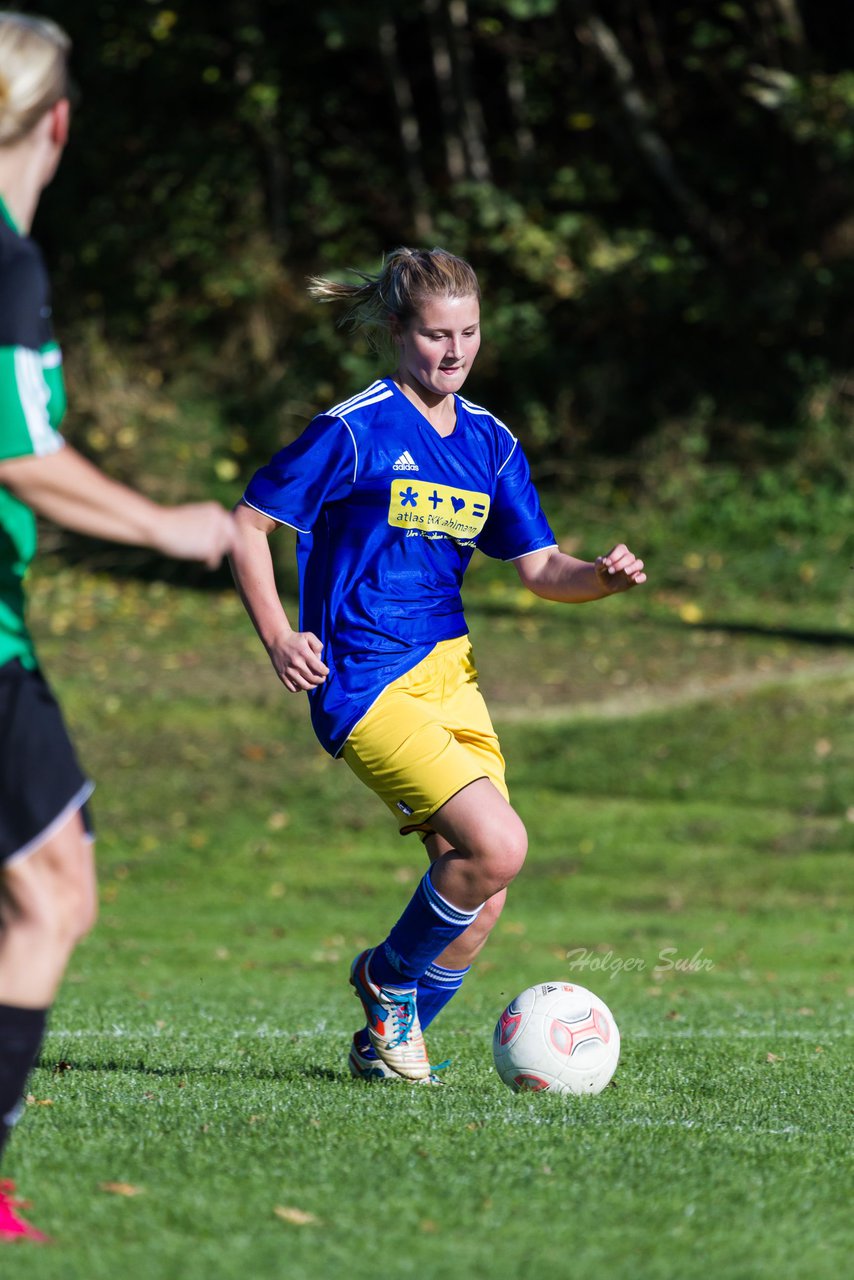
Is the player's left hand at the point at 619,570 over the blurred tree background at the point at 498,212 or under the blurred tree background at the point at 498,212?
over

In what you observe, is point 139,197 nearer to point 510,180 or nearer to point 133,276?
point 133,276

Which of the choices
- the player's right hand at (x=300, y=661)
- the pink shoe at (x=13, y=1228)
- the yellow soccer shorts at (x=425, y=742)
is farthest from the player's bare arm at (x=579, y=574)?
the pink shoe at (x=13, y=1228)

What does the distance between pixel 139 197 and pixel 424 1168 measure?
1969cm

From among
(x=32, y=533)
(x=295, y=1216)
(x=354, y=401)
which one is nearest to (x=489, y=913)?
(x=354, y=401)

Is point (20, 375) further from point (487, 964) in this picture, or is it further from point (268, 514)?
point (487, 964)

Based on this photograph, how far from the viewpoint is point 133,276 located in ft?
69.7

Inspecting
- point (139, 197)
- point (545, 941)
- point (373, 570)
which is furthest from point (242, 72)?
point (373, 570)

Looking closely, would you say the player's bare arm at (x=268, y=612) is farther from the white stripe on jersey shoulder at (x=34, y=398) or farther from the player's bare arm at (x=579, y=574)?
the white stripe on jersey shoulder at (x=34, y=398)

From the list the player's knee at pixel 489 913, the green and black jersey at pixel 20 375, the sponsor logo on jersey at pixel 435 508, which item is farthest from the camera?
the player's knee at pixel 489 913

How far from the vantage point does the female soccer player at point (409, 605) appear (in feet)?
15.0

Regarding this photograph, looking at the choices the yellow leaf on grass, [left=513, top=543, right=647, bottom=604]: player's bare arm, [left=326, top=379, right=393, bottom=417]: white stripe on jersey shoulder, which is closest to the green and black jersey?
the yellow leaf on grass

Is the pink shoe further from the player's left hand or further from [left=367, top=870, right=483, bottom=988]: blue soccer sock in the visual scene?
the player's left hand

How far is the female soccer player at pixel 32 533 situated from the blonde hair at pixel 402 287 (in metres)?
1.80

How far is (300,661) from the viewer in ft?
14.3
